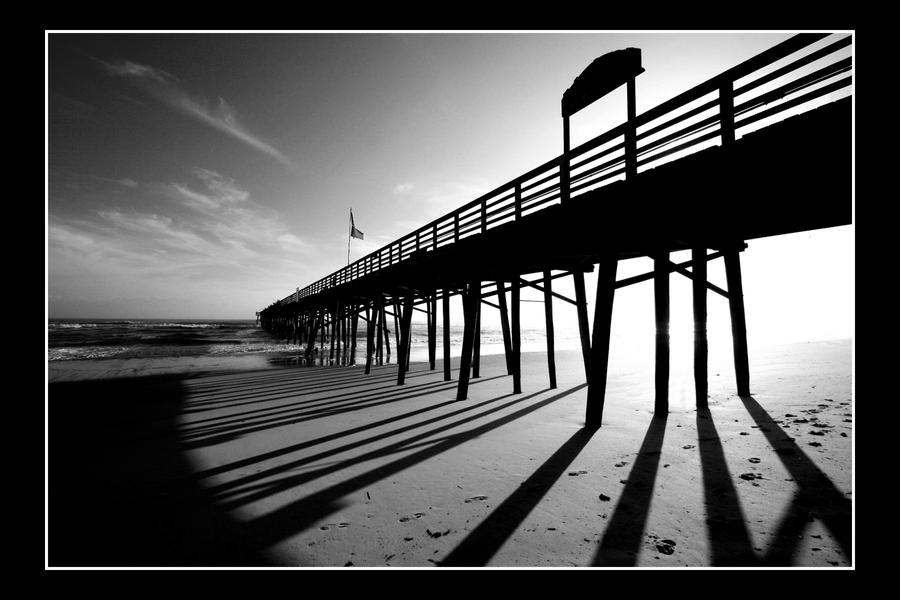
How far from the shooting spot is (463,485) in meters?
3.56

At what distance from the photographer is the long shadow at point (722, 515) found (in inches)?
91.4

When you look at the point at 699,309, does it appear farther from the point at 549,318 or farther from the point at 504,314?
the point at 504,314

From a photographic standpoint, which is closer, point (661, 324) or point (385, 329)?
point (661, 324)

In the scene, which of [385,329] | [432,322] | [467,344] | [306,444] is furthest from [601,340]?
[385,329]

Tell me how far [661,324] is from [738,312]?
214cm

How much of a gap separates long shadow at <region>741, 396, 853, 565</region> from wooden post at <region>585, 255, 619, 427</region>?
1.97m

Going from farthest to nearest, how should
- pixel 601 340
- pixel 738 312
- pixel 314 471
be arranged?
pixel 738 312 < pixel 601 340 < pixel 314 471

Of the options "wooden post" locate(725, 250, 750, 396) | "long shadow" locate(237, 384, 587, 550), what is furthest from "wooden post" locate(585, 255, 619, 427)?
"wooden post" locate(725, 250, 750, 396)

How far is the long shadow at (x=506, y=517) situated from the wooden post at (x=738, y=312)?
4631mm

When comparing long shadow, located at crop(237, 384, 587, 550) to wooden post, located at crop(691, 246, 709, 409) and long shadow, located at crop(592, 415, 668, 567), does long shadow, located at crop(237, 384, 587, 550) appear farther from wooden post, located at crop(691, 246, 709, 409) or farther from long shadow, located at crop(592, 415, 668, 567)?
wooden post, located at crop(691, 246, 709, 409)

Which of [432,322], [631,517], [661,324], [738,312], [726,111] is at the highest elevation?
[726,111]

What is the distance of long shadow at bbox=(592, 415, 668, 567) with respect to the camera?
7.81 ft

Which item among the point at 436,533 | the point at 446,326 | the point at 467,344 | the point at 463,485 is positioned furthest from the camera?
the point at 446,326
